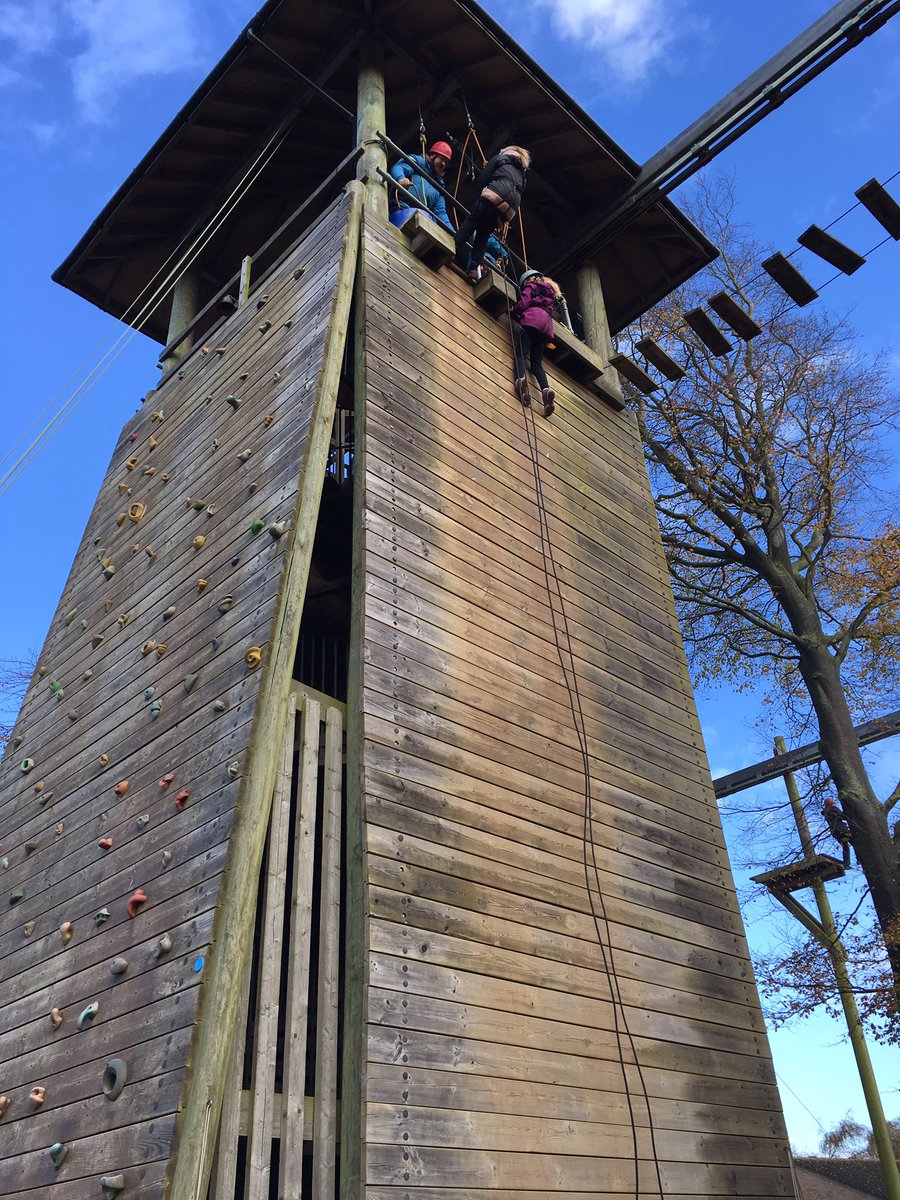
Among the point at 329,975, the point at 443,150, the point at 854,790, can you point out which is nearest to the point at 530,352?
the point at 443,150

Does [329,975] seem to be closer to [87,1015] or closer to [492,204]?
[87,1015]

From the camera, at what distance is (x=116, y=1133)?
4008mm

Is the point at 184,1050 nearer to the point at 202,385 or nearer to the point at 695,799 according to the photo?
the point at 695,799

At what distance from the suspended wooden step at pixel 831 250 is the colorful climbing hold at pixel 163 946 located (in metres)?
6.13

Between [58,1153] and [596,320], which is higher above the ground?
[596,320]

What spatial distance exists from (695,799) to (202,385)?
16.8 feet

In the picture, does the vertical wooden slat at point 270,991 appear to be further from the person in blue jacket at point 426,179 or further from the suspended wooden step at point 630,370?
the suspended wooden step at point 630,370

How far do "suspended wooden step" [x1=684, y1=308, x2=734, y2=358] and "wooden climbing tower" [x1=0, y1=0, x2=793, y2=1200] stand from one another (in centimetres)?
118

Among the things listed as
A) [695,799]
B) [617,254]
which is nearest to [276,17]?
[617,254]

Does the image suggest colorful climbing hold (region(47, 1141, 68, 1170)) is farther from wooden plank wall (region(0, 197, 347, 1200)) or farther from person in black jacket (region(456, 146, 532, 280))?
person in black jacket (region(456, 146, 532, 280))

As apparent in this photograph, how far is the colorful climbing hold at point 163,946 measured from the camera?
172 inches

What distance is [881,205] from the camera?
22.2 feet

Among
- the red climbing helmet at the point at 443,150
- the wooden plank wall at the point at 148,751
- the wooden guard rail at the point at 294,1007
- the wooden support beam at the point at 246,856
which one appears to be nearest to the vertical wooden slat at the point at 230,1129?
Result: the wooden guard rail at the point at 294,1007

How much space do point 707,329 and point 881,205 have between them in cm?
146
